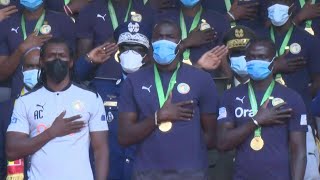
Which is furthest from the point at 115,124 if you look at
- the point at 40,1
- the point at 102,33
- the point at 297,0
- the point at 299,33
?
the point at 297,0

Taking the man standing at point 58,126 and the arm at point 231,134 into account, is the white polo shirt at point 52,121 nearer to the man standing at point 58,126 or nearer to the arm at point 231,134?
the man standing at point 58,126

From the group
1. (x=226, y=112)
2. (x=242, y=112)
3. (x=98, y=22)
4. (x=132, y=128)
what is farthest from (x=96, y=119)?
(x=98, y=22)

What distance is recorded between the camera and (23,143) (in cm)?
628

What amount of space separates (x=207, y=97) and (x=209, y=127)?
257 millimetres

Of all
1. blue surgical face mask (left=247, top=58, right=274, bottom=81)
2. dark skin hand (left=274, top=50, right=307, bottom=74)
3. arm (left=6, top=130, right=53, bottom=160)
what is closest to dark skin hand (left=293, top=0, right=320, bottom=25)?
dark skin hand (left=274, top=50, right=307, bottom=74)

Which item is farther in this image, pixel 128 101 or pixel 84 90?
pixel 128 101

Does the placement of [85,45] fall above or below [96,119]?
above

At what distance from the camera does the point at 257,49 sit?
6.88 m

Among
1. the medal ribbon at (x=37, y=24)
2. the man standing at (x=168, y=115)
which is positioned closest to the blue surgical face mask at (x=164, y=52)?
the man standing at (x=168, y=115)

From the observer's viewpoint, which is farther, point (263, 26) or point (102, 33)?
point (263, 26)

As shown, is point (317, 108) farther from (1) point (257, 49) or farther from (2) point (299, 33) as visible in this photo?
(2) point (299, 33)

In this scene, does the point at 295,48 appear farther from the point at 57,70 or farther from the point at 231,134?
the point at 57,70

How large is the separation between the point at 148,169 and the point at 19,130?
1.03 meters

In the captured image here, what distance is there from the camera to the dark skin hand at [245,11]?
367 inches
